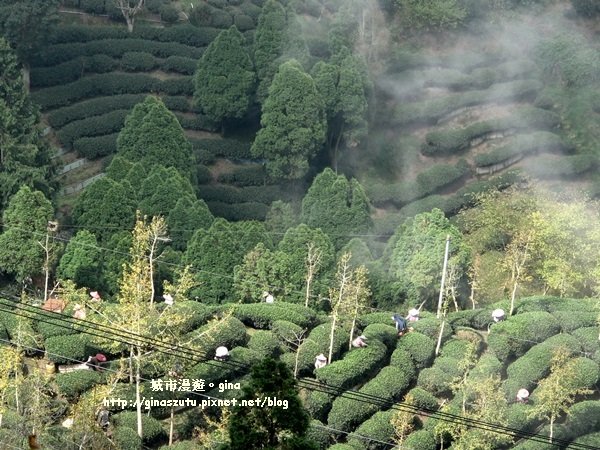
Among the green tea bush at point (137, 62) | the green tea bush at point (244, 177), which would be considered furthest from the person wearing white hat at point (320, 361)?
the green tea bush at point (137, 62)

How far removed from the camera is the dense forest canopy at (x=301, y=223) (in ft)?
211

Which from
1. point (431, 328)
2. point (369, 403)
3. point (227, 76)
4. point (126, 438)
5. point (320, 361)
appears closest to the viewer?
point (126, 438)

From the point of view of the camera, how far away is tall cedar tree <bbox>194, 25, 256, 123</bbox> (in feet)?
298

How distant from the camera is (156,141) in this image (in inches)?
3297

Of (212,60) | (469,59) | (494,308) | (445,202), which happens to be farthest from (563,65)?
(494,308)

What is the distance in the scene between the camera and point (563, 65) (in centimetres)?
9744

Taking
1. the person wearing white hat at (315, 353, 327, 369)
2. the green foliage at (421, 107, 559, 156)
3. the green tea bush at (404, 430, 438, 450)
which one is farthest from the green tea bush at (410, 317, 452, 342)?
the green foliage at (421, 107, 559, 156)

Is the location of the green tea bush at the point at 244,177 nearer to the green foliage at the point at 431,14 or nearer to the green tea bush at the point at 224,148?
the green tea bush at the point at 224,148

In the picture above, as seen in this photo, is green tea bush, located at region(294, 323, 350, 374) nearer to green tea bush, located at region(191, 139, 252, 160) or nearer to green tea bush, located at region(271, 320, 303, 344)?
green tea bush, located at region(271, 320, 303, 344)

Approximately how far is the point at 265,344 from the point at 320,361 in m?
2.09

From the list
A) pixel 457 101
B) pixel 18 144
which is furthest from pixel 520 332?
pixel 457 101

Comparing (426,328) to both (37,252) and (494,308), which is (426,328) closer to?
(494,308)

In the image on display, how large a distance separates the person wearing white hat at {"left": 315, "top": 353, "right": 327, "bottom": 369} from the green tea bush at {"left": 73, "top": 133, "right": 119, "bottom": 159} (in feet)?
77.0

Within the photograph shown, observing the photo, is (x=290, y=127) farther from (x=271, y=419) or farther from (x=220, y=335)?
(x=271, y=419)
